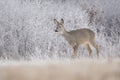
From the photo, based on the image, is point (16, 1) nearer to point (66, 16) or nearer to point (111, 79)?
point (66, 16)

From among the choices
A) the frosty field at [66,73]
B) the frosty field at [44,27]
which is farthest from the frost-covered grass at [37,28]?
the frosty field at [66,73]

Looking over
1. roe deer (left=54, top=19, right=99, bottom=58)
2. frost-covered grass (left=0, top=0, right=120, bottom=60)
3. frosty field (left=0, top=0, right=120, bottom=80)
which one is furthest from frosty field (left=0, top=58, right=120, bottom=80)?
frost-covered grass (left=0, top=0, right=120, bottom=60)

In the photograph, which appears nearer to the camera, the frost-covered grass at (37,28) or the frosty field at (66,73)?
the frosty field at (66,73)

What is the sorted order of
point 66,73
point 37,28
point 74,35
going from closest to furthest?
point 66,73
point 74,35
point 37,28

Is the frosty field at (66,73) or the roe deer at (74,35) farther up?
the frosty field at (66,73)

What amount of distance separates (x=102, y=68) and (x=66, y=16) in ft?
67.2

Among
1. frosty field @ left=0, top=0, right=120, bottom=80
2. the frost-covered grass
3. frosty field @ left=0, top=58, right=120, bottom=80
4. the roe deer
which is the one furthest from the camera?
the frost-covered grass

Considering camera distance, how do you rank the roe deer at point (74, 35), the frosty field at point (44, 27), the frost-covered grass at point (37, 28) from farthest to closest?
the frost-covered grass at point (37, 28)
the frosty field at point (44, 27)
the roe deer at point (74, 35)

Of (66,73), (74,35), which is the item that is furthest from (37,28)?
(66,73)

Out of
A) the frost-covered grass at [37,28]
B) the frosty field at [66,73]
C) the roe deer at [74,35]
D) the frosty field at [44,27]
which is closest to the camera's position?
the frosty field at [66,73]

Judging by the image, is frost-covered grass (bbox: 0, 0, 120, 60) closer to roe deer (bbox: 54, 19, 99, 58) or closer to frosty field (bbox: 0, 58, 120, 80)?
roe deer (bbox: 54, 19, 99, 58)

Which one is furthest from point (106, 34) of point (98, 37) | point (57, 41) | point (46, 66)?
point (46, 66)

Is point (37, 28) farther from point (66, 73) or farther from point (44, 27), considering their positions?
point (66, 73)

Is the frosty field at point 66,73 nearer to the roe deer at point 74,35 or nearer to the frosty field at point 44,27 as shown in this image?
the roe deer at point 74,35
